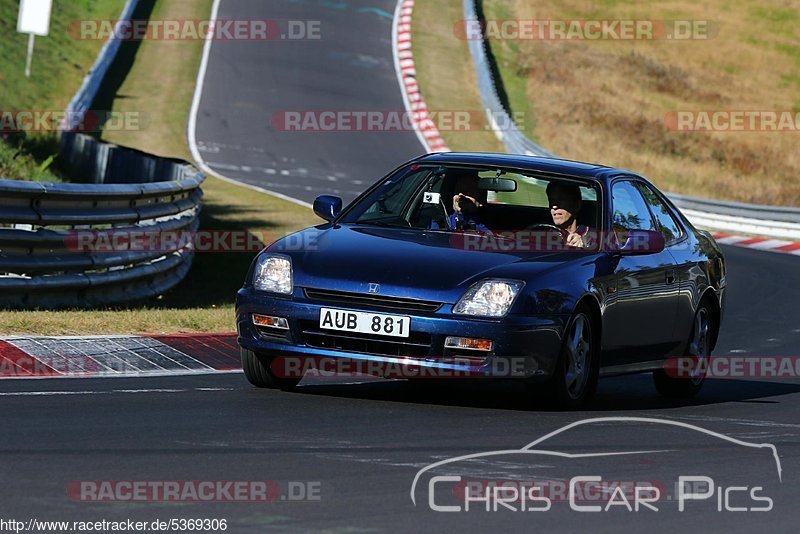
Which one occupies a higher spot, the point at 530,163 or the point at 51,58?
the point at 530,163

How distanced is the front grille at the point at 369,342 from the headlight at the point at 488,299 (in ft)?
0.90

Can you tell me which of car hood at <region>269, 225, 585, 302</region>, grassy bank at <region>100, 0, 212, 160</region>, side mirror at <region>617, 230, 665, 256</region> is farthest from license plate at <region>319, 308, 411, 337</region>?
grassy bank at <region>100, 0, 212, 160</region>

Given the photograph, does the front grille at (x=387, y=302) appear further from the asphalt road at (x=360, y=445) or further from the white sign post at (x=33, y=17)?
the white sign post at (x=33, y=17)

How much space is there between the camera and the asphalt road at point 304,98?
106ft

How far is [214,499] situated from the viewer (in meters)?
5.79

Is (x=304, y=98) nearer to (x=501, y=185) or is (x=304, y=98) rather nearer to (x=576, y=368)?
(x=501, y=185)

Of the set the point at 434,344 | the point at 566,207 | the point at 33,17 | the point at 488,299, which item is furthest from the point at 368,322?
the point at 33,17

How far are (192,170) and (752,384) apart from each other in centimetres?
857

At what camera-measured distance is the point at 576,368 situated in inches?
349

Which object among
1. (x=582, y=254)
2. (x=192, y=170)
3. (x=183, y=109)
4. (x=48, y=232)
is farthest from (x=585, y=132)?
(x=582, y=254)

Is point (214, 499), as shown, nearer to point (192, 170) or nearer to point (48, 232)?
point (48, 232)

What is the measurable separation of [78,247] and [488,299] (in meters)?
5.67

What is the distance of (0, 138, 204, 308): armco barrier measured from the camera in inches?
480

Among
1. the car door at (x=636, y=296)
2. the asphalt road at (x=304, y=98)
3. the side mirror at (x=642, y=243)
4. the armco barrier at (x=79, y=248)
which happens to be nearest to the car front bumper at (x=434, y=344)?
the car door at (x=636, y=296)
